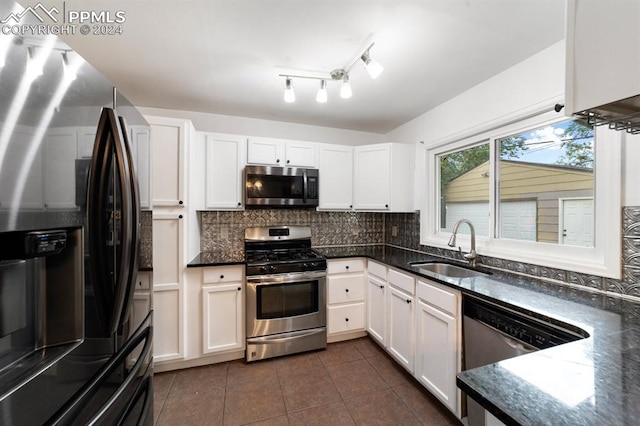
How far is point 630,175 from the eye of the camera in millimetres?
1310

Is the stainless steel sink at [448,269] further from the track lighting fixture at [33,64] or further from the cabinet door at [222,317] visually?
the track lighting fixture at [33,64]

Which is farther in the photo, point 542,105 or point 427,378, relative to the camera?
point 427,378

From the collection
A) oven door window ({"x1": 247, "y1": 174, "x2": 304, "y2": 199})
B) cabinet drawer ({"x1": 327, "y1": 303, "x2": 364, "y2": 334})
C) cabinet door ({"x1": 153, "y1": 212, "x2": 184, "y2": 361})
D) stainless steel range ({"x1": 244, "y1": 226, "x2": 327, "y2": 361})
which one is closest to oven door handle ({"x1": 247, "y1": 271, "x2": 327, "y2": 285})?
stainless steel range ({"x1": 244, "y1": 226, "x2": 327, "y2": 361})

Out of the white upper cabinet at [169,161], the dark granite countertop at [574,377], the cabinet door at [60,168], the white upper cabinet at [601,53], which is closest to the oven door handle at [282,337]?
the white upper cabinet at [169,161]

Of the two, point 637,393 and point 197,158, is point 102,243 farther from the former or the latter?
point 197,158

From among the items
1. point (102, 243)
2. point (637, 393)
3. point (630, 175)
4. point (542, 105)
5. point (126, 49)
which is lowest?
point (637, 393)

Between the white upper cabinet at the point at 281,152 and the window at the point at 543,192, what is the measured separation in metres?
→ 1.45

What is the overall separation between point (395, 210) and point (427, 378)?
5.27ft

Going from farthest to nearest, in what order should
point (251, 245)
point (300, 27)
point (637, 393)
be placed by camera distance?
1. point (251, 245)
2. point (300, 27)
3. point (637, 393)

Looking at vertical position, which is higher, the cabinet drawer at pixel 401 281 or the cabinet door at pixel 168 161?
the cabinet door at pixel 168 161

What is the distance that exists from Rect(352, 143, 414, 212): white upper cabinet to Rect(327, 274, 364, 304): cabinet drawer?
2.79 ft

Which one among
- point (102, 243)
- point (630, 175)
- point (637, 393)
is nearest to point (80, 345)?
point (102, 243)

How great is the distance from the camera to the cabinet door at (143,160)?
1122 millimetres

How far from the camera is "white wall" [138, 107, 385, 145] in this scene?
272 cm
